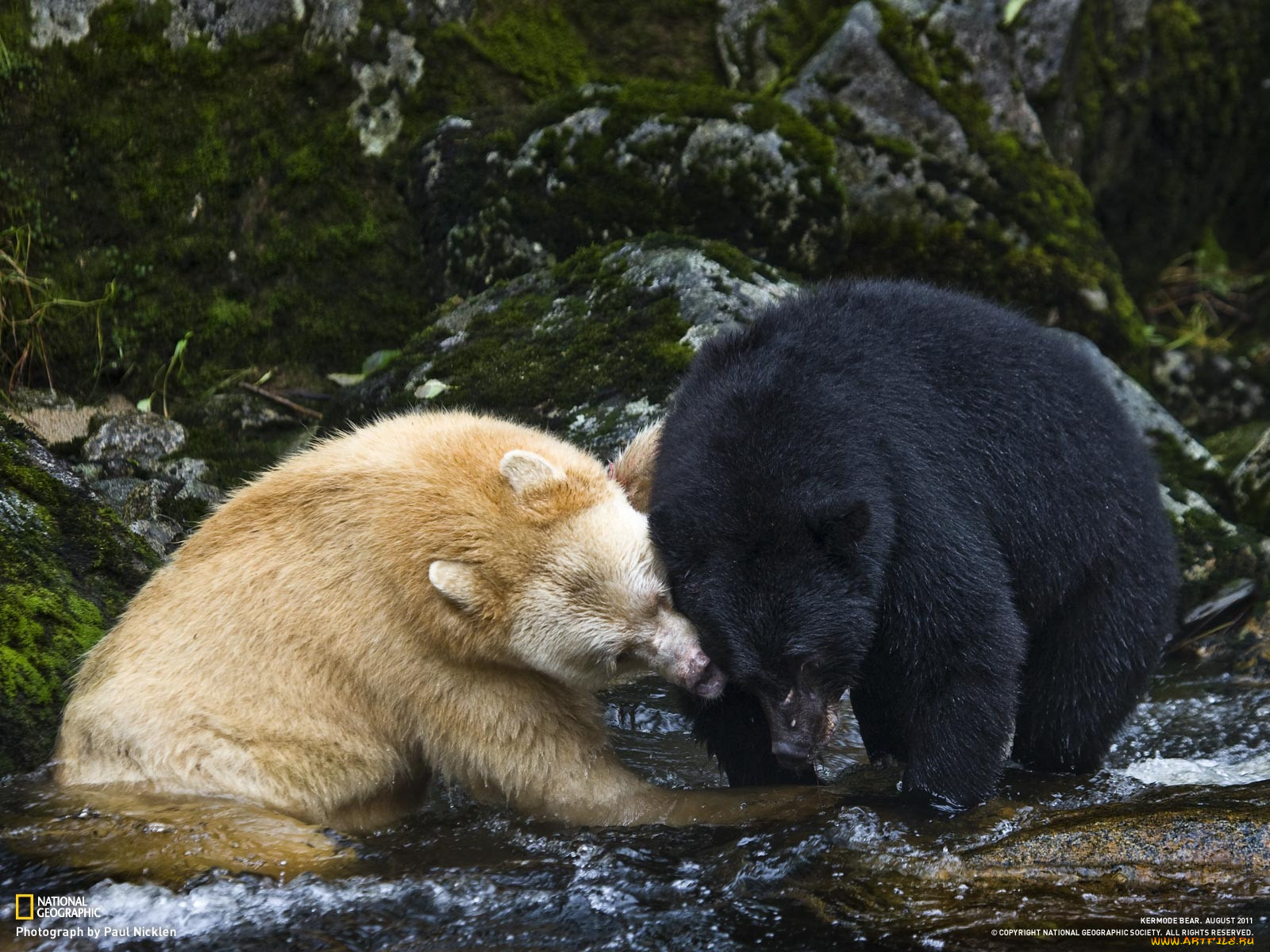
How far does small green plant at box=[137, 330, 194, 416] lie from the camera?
8.70 metres

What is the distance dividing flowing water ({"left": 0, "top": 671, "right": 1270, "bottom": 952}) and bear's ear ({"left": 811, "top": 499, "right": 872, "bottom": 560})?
1.12m

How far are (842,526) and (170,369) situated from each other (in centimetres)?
620

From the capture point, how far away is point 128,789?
5.14 metres

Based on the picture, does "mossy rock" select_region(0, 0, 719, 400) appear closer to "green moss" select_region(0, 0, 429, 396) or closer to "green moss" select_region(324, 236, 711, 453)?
"green moss" select_region(0, 0, 429, 396)

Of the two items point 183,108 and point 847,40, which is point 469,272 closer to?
point 183,108

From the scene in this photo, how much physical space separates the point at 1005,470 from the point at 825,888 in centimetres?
198

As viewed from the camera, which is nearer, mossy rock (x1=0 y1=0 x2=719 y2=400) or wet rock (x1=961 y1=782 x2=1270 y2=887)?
wet rock (x1=961 y1=782 x2=1270 y2=887)

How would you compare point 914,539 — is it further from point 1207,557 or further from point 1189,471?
point 1189,471

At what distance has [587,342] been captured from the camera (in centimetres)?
771

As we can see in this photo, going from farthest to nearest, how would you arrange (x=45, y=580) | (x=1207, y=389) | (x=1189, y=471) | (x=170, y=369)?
(x=1207, y=389)
(x=170, y=369)
(x=1189, y=471)
(x=45, y=580)

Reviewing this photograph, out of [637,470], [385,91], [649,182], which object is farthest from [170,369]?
[637,470]

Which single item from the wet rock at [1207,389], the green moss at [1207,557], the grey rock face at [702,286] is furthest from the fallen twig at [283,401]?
the wet rock at [1207,389]

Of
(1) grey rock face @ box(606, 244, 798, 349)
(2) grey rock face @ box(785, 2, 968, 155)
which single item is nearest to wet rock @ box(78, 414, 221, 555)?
(1) grey rock face @ box(606, 244, 798, 349)

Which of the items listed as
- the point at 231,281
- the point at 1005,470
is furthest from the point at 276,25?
the point at 1005,470
